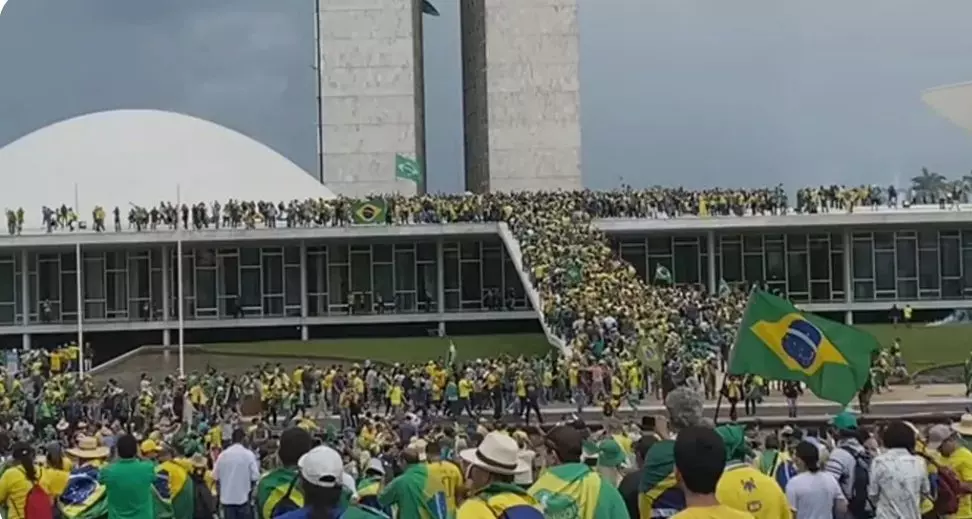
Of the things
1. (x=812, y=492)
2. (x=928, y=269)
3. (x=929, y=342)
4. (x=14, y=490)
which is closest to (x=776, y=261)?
(x=928, y=269)

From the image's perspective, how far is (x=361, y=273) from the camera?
47688mm

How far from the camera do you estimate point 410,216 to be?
4534 centimetres

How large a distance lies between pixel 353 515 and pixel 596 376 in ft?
64.6

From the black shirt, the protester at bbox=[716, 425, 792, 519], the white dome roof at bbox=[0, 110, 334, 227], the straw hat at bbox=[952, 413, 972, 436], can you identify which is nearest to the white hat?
the protester at bbox=[716, 425, 792, 519]

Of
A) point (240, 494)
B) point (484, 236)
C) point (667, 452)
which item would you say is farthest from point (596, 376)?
point (484, 236)

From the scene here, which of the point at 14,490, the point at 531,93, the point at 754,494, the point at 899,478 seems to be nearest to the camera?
the point at 754,494

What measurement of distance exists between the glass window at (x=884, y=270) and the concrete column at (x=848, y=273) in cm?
80

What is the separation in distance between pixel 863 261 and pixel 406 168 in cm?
1871

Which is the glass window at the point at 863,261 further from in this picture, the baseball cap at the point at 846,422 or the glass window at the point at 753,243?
the baseball cap at the point at 846,422

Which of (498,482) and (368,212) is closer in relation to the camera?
(498,482)

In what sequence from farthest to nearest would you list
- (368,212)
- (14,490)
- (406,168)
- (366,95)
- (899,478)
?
(366,95) → (406,168) → (368,212) → (14,490) → (899,478)

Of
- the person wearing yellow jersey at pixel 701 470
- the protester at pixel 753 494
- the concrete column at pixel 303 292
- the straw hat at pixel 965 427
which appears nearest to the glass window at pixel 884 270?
the concrete column at pixel 303 292

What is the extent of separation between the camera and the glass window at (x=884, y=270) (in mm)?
48125

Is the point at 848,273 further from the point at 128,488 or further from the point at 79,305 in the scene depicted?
the point at 128,488
